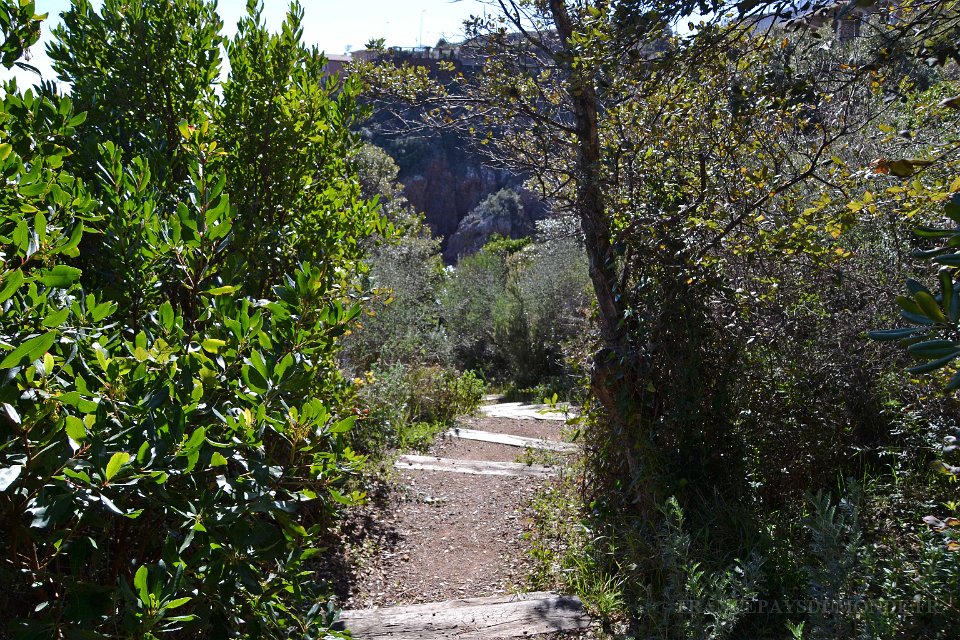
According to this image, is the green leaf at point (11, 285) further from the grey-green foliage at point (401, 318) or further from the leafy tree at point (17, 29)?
the grey-green foliage at point (401, 318)

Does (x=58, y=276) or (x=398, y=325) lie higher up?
(x=58, y=276)

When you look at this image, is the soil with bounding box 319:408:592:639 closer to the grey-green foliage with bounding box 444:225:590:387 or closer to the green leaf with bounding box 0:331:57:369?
the green leaf with bounding box 0:331:57:369

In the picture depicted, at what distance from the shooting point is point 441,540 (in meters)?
5.21

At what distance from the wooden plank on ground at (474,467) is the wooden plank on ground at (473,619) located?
8.39ft

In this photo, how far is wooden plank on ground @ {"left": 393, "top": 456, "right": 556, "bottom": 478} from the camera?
6629 mm

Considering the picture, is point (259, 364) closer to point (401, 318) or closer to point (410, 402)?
point (410, 402)

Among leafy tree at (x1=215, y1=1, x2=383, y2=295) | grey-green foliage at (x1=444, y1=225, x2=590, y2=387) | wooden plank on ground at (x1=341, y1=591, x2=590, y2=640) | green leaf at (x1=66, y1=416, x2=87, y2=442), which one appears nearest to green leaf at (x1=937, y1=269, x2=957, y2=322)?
green leaf at (x1=66, y1=416, x2=87, y2=442)

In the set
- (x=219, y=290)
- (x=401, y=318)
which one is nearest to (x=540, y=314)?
(x=401, y=318)

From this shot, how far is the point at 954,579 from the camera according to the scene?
2.70 metres

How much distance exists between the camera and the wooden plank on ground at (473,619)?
3566 mm

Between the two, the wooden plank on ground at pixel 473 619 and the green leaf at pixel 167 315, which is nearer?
the green leaf at pixel 167 315

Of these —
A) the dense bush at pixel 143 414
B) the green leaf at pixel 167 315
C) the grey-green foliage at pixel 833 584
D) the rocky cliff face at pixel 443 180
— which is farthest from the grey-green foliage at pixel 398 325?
the rocky cliff face at pixel 443 180

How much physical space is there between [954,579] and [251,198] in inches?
148

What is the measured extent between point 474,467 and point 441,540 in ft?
5.59
